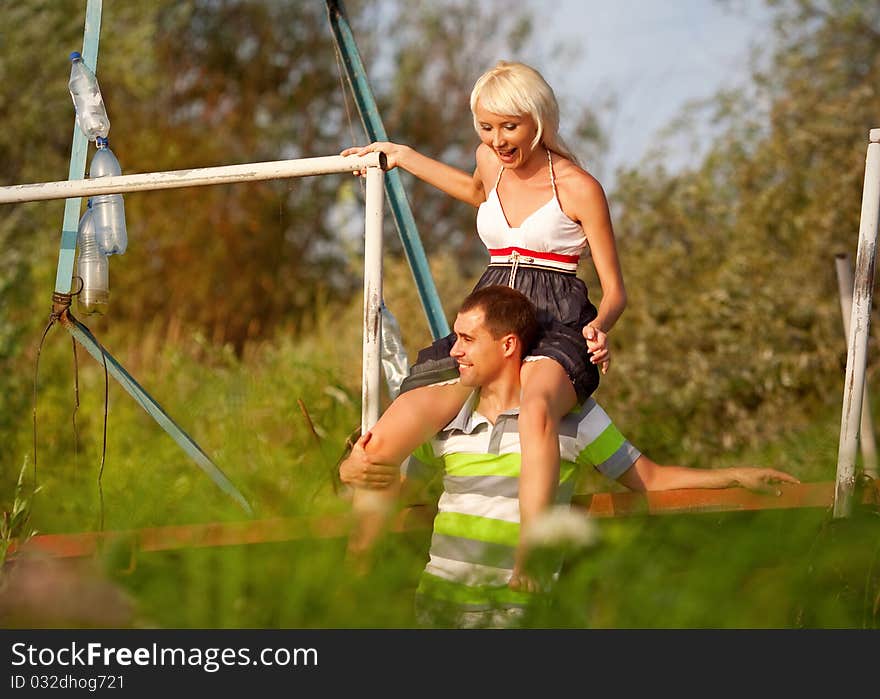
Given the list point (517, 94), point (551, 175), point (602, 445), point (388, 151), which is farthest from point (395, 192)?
point (602, 445)

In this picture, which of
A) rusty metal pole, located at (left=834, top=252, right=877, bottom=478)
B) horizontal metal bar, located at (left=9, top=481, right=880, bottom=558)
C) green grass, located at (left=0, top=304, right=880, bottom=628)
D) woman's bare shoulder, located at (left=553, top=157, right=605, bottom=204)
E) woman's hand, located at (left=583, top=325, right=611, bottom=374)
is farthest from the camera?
rusty metal pole, located at (left=834, top=252, right=877, bottom=478)

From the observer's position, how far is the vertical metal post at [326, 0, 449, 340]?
3768 mm

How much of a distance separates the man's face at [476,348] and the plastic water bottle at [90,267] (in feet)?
3.36

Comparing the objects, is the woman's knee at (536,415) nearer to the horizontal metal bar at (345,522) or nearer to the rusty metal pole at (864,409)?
the horizontal metal bar at (345,522)

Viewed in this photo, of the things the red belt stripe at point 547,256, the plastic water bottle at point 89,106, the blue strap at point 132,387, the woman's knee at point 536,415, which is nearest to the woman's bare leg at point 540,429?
the woman's knee at point 536,415

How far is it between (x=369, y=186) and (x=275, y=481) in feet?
3.30

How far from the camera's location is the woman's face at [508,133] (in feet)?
9.68

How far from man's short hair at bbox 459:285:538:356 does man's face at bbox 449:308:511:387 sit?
1 cm

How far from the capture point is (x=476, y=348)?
2805 millimetres

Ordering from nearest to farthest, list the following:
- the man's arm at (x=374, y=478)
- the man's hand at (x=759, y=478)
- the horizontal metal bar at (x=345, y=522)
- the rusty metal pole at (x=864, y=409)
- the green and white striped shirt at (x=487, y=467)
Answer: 1. the horizontal metal bar at (x=345, y=522)
2. the green and white striped shirt at (x=487, y=467)
3. the man's arm at (x=374, y=478)
4. the man's hand at (x=759, y=478)
5. the rusty metal pole at (x=864, y=409)

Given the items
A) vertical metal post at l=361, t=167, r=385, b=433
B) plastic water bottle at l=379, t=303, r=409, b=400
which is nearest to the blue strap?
vertical metal post at l=361, t=167, r=385, b=433

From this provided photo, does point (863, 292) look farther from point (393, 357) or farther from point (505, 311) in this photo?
point (393, 357)

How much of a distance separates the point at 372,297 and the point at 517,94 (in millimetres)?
636

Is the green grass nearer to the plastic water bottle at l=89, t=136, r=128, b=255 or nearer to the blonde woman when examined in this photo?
the blonde woman
